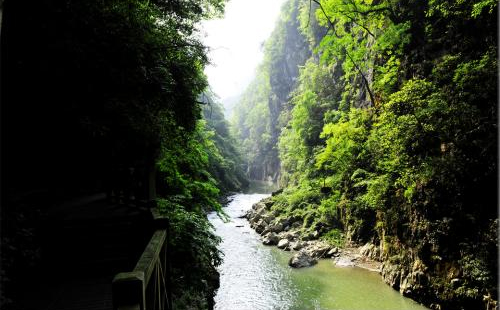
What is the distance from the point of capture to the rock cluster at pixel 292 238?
15930mm

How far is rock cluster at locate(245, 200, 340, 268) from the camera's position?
15930 millimetres

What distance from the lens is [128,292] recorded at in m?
2.29

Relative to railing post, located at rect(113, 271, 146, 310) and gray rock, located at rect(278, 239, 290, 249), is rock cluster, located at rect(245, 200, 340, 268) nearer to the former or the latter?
gray rock, located at rect(278, 239, 290, 249)

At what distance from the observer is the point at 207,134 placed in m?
14.0

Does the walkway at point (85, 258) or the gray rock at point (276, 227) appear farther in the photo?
the gray rock at point (276, 227)

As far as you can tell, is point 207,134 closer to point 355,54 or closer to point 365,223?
point 355,54

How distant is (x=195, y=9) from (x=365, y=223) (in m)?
14.4

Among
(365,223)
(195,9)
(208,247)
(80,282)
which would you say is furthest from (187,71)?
(365,223)

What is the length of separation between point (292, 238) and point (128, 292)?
18.5 meters

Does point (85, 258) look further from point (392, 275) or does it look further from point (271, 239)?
point (271, 239)

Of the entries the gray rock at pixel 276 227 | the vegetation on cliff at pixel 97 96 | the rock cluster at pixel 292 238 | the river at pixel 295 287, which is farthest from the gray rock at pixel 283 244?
the vegetation on cliff at pixel 97 96

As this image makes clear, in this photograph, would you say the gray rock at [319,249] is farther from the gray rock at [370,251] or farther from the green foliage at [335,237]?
the gray rock at [370,251]

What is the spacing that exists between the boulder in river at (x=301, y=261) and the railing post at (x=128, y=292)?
1411cm

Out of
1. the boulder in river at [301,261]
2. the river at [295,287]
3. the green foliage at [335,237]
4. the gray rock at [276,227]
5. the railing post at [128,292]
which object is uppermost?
the railing post at [128,292]
